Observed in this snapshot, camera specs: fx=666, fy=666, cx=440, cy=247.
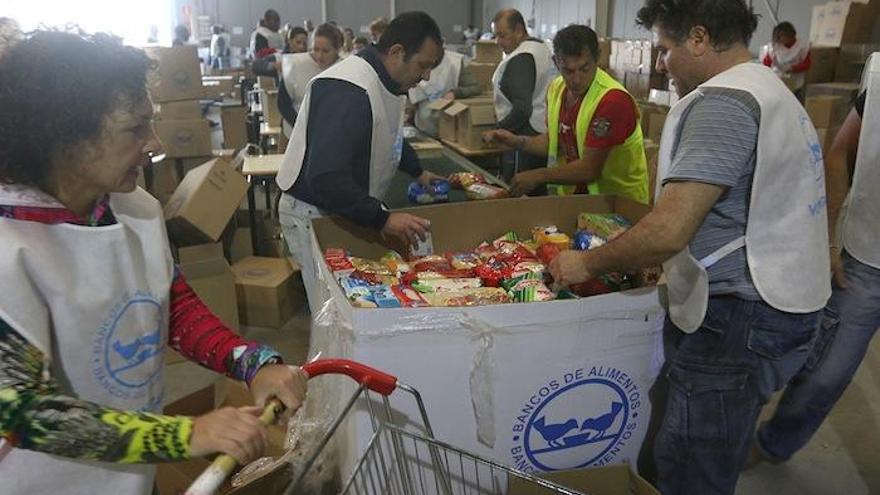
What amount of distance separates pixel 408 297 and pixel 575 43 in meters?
1.24

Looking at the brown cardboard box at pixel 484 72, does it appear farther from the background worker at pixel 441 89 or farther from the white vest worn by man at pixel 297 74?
the white vest worn by man at pixel 297 74

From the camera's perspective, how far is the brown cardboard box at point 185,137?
4.43 m

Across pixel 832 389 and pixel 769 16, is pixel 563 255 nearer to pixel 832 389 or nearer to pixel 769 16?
pixel 832 389

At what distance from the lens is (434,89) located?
4.78 m

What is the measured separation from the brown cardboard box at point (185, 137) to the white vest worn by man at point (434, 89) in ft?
4.79

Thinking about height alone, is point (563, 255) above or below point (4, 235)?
below

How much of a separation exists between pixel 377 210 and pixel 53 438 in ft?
3.64

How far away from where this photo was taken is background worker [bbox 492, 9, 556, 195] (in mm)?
3580

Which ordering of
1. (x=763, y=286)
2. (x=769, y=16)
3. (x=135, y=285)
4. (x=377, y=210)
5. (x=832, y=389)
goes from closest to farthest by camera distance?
(x=135, y=285) → (x=763, y=286) → (x=377, y=210) → (x=832, y=389) → (x=769, y=16)

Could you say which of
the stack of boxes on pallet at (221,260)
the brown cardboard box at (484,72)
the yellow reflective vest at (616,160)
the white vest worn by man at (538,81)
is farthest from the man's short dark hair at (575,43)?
the brown cardboard box at (484,72)

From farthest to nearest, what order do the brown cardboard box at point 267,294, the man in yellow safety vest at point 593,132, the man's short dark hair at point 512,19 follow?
the man's short dark hair at point 512,19 → the brown cardboard box at point 267,294 → the man in yellow safety vest at point 593,132

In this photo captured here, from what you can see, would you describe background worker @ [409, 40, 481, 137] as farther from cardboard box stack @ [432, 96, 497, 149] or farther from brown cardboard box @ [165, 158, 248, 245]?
brown cardboard box @ [165, 158, 248, 245]

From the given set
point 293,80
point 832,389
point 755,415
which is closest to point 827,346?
point 832,389

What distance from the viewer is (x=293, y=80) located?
4.38m
